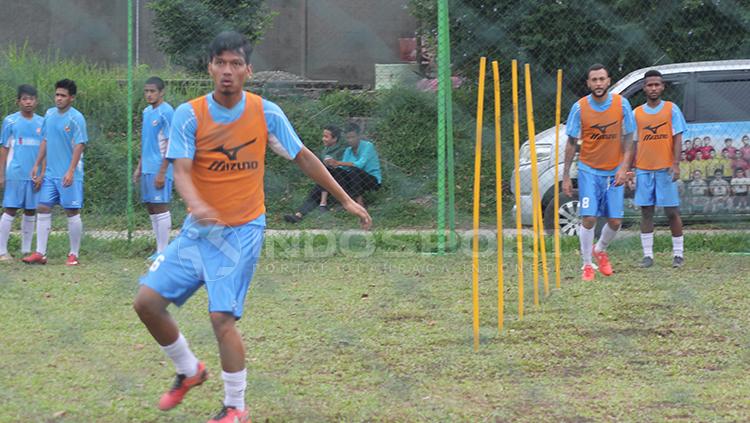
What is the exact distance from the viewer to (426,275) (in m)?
8.40

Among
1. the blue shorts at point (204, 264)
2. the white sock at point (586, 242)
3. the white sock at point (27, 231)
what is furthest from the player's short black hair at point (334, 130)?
the blue shorts at point (204, 264)

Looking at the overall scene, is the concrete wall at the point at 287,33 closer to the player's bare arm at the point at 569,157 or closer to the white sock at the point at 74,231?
the white sock at the point at 74,231

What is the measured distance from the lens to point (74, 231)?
9297 mm

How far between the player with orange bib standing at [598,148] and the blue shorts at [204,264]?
4262 mm

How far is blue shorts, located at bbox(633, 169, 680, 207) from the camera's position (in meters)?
8.62

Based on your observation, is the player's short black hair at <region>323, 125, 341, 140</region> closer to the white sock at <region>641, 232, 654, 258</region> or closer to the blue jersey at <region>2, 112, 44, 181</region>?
the blue jersey at <region>2, 112, 44, 181</region>

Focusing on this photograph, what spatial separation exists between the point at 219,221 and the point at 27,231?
5894mm

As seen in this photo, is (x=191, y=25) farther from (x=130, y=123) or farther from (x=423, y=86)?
(x=423, y=86)

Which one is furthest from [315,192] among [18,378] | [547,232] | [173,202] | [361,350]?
[18,378]

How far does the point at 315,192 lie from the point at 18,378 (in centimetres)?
580

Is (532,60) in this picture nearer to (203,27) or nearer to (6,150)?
(203,27)

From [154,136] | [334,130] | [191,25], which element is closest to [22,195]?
[154,136]

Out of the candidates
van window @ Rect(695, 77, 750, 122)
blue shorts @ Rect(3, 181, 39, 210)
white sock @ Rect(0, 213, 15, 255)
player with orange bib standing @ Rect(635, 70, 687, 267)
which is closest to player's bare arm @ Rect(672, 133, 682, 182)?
player with orange bib standing @ Rect(635, 70, 687, 267)

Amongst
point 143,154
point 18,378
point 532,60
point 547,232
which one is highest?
point 532,60
